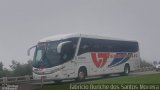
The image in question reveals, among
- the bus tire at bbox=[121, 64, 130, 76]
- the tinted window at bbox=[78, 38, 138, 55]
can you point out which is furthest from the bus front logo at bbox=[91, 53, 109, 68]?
the bus tire at bbox=[121, 64, 130, 76]

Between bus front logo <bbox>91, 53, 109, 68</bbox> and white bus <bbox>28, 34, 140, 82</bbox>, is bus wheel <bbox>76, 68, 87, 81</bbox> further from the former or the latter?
bus front logo <bbox>91, 53, 109, 68</bbox>

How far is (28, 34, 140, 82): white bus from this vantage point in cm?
2938

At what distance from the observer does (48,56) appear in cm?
2959

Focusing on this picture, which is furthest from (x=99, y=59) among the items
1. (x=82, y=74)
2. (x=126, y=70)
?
(x=126, y=70)

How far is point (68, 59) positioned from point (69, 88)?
725 cm

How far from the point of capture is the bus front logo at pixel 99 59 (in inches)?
1315

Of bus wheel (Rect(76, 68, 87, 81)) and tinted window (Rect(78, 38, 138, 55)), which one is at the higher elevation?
tinted window (Rect(78, 38, 138, 55))

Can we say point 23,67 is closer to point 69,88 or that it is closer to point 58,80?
point 58,80

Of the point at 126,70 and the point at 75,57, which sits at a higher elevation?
the point at 75,57

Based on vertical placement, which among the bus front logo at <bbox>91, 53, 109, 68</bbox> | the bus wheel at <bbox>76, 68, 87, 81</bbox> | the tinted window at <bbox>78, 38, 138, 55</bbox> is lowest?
the bus wheel at <bbox>76, 68, 87, 81</bbox>

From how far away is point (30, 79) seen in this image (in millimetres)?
40094

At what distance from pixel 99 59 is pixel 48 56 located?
6.02m

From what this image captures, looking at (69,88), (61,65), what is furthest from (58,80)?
(69,88)

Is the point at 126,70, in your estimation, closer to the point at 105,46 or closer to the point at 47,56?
the point at 105,46
